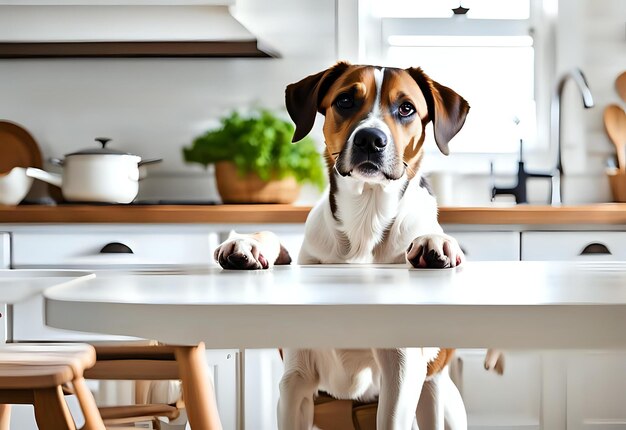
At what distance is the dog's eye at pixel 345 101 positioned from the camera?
131 cm

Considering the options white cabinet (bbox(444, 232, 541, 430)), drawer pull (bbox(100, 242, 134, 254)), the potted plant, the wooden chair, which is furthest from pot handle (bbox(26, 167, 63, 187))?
white cabinet (bbox(444, 232, 541, 430))

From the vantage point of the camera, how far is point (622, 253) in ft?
7.73

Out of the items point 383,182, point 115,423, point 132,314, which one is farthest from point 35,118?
point 132,314

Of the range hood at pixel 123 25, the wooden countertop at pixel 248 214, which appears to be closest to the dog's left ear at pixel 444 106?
the wooden countertop at pixel 248 214

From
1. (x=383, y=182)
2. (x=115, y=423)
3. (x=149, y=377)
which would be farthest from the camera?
(x=115, y=423)

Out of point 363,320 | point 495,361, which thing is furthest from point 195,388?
point 495,361

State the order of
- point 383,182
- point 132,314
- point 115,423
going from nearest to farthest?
point 132,314 → point 383,182 → point 115,423

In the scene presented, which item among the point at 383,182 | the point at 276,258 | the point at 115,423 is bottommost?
the point at 115,423

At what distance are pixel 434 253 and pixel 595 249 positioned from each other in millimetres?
1515

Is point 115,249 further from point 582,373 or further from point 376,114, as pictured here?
point 582,373

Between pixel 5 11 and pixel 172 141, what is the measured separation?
2.36 ft

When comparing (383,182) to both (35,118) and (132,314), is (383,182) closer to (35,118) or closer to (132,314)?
(132,314)

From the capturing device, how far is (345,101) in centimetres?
132

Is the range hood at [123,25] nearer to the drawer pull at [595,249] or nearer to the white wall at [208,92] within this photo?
the white wall at [208,92]
